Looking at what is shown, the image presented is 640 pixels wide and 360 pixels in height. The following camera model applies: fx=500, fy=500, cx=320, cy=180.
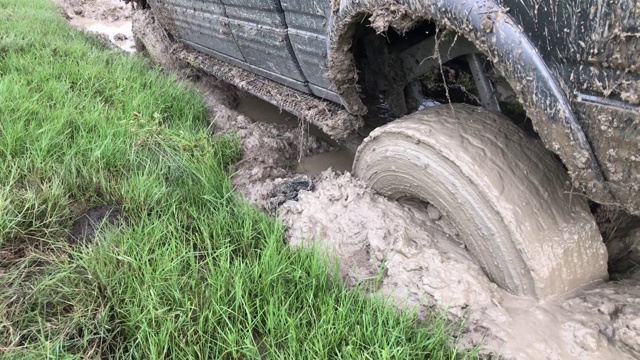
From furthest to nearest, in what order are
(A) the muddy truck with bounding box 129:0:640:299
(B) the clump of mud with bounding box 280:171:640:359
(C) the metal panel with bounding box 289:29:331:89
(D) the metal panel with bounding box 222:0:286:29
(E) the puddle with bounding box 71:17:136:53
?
(E) the puddle with bounding box 71:17:136:53 → (D) the metal panel with bounding box 222:0:286:29 → (C) the metal panel with bounding box 289:29:331:89 → (B) the clump of mud with bounding box 280:171:640:359 → (A) the muddy truck with bounding box 129:0:640:299

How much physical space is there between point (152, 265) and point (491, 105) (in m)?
1.44

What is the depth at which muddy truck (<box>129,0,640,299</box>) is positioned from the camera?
1.19m

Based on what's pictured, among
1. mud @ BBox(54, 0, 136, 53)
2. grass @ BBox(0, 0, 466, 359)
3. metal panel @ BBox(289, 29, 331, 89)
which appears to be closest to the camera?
grass @ BBox(0, 0, 466, 359)

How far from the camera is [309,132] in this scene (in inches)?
137

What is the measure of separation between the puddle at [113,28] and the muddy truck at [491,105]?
4036 millimetres

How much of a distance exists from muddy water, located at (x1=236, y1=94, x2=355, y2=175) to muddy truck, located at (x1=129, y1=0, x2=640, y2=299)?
26 cm

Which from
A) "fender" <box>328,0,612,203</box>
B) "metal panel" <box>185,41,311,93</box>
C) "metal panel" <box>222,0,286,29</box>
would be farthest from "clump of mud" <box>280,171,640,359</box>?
"metal panel" <box>222,0,286,29</box>

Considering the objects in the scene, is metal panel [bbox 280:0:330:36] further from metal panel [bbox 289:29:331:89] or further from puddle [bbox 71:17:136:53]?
puddle [bbox 71:17:136:53]

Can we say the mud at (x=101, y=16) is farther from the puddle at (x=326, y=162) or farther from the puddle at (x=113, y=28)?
the puddle at (x=326, y=162)

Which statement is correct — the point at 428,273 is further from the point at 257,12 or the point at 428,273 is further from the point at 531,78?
the point at 257,12

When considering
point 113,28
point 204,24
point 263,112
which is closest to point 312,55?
point 204,24

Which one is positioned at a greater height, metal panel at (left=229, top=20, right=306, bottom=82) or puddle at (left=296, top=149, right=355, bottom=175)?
metal panel at (left=229, top=20, right=306, bottom=82)

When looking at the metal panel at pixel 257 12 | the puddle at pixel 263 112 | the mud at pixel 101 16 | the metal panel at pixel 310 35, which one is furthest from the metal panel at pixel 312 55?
the mud at pixel 101 16

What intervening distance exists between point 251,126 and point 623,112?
2.46 metres
